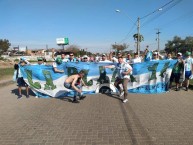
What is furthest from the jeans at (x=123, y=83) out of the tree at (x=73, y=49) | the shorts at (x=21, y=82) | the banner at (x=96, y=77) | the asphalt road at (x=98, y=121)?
the tree at (x=73, y=49)

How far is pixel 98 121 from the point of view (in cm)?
564

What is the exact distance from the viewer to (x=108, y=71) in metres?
9.78

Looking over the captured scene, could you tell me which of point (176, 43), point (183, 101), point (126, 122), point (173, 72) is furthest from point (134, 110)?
point (176, 43)

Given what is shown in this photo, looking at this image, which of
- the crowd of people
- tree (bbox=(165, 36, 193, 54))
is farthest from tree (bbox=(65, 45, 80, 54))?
the crowd of people

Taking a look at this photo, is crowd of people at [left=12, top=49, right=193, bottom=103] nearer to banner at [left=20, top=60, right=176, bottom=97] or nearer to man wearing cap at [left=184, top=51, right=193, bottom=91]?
man wearing cap at [left=184, top=51, right=193, bottom=91]

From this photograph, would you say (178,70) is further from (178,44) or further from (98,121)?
(178,44)

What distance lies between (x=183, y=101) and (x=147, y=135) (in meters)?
3.75

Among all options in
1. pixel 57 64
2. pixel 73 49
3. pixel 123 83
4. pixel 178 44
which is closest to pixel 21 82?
pixel 57 64

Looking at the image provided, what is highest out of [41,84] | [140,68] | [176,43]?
[176,43]

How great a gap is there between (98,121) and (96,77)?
421 cm

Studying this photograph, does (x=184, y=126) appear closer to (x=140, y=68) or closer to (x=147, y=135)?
(x=147, y=135)

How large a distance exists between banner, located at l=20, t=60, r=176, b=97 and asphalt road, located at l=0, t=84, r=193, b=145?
88 cm

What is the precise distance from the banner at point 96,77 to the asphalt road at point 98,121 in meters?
0.88

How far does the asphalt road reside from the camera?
451 centimetres
